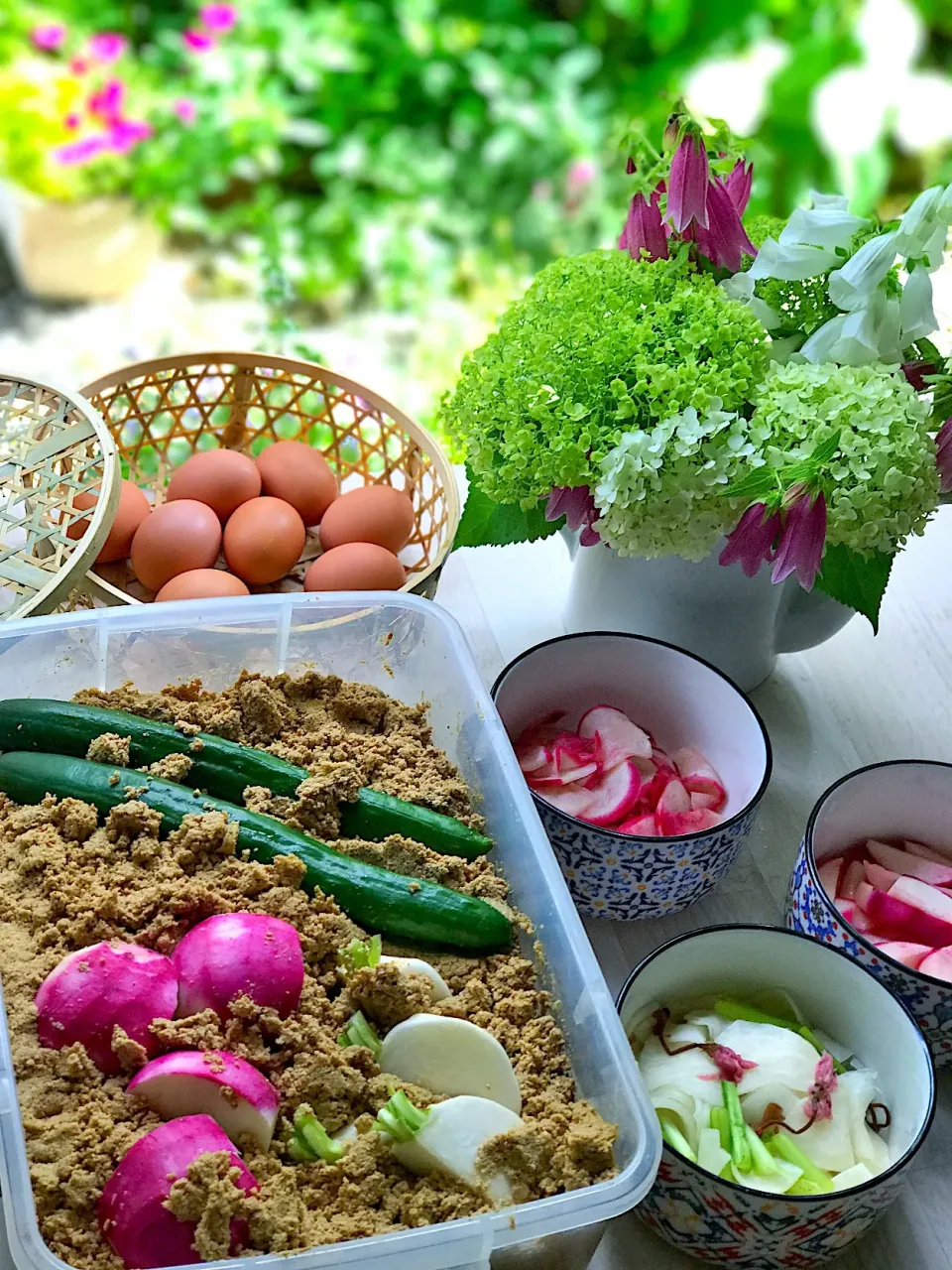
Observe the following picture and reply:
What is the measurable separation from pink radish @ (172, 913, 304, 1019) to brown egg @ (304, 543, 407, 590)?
36 centimetres

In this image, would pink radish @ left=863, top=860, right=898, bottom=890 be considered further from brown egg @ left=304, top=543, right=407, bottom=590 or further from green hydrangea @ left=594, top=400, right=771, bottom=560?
brown egg @ left=304, top=543, right=407, bottom=590

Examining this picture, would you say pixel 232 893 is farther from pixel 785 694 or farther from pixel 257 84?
pixel 257 84

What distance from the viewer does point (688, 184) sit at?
85 centimetres

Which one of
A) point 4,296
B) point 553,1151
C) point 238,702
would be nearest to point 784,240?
point 238,702

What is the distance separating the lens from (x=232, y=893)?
2.53 feet

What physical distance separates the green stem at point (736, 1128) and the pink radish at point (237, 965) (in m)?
0.24

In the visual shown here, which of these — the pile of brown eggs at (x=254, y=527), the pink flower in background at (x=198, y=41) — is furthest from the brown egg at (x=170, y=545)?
the pink flower in background at (x=198, y=41)

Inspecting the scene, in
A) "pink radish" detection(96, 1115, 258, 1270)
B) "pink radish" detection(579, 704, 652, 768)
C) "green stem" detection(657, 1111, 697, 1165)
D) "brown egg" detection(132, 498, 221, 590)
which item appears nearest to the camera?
"pink radish" detection(96, 1115, 258, 1270)

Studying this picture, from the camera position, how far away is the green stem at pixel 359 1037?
714mm

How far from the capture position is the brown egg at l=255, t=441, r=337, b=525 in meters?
1.13

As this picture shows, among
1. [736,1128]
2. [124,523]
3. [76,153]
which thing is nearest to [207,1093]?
[736,1128]

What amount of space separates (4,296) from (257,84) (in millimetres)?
568

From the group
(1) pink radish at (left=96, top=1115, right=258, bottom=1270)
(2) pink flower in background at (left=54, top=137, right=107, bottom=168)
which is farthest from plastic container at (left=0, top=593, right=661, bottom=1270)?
(2) pink flower in background at (left=54, top=137, right=107, bottom=168)

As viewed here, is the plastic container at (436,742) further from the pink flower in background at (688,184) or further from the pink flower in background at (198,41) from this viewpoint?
the pink flower in background at (198,41)
